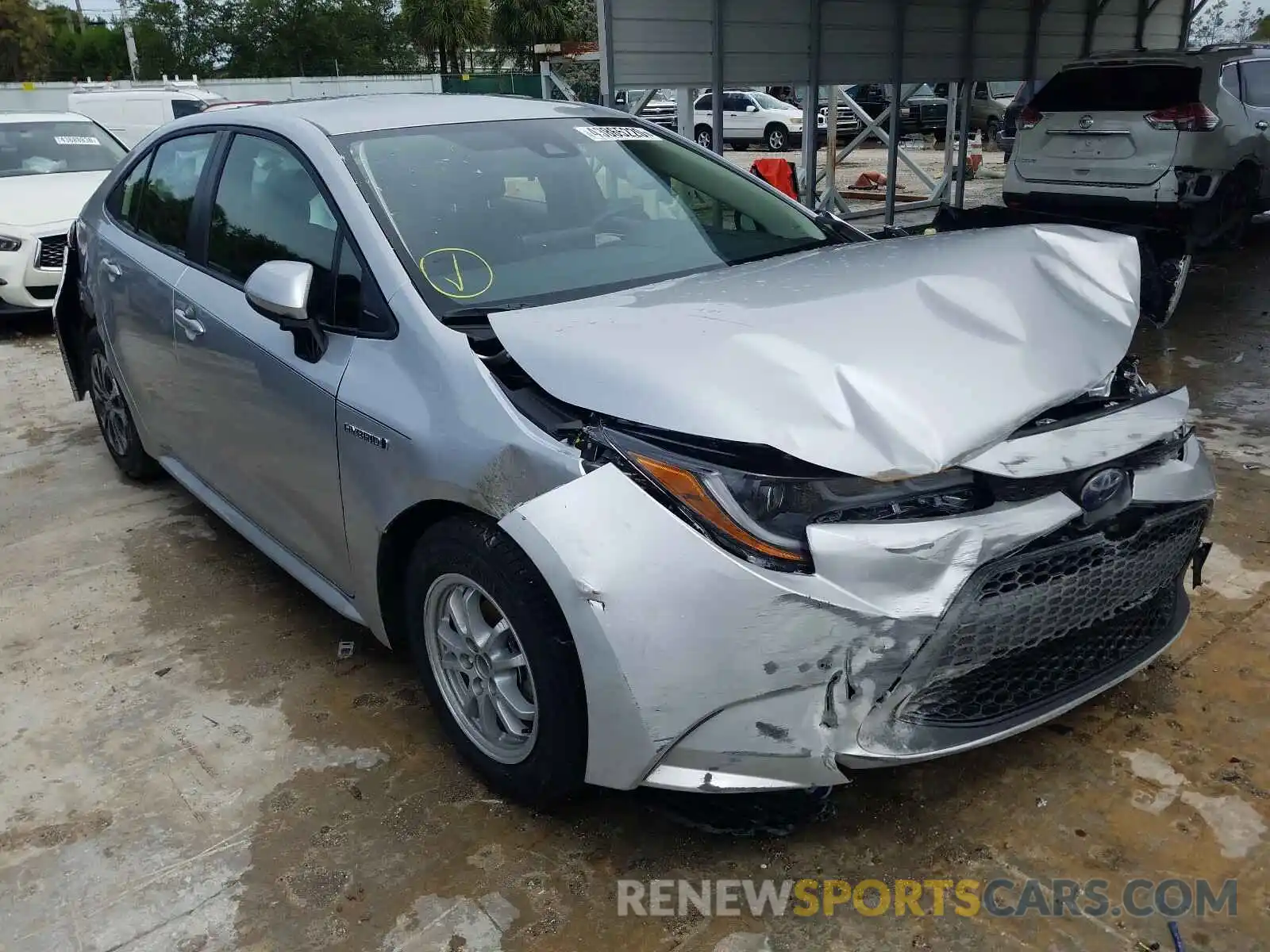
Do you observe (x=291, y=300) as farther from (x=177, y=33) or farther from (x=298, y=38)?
(x=177, y=33)

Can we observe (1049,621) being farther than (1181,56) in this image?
No

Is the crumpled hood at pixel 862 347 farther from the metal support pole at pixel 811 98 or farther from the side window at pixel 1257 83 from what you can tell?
the side window at pixel 1257 83

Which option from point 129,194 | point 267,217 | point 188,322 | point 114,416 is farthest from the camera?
point 114,416

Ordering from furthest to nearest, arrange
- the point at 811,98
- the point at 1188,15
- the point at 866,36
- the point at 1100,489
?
the point at 1188,15 → the point at 866,36 → the point at 811,98 → the point at 1100,489

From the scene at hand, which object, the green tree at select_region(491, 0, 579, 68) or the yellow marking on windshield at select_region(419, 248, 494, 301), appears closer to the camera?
the yellow marking on windshield at select_region(419, 248, 494, 301)

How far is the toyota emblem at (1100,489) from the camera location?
2246mm

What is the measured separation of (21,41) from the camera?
142 ft

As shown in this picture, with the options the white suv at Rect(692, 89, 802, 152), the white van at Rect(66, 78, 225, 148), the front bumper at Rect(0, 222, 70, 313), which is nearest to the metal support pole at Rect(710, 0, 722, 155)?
the front bumper at Rect(0, 222, 70, 313)

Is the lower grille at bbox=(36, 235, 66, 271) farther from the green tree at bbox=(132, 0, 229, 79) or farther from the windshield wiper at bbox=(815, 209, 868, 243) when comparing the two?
the green tree at bbox=(132, 0, 229, 79)

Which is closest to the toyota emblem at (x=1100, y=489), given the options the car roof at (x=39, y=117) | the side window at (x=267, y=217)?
the side window at (x=267, y=217)

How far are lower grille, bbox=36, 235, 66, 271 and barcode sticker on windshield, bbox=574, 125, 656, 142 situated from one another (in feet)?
21.0

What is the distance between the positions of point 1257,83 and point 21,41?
48340 mm

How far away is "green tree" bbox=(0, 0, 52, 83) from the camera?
42.7m

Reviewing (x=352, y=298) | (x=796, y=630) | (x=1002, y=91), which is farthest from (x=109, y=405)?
(x=1002, y=91)
